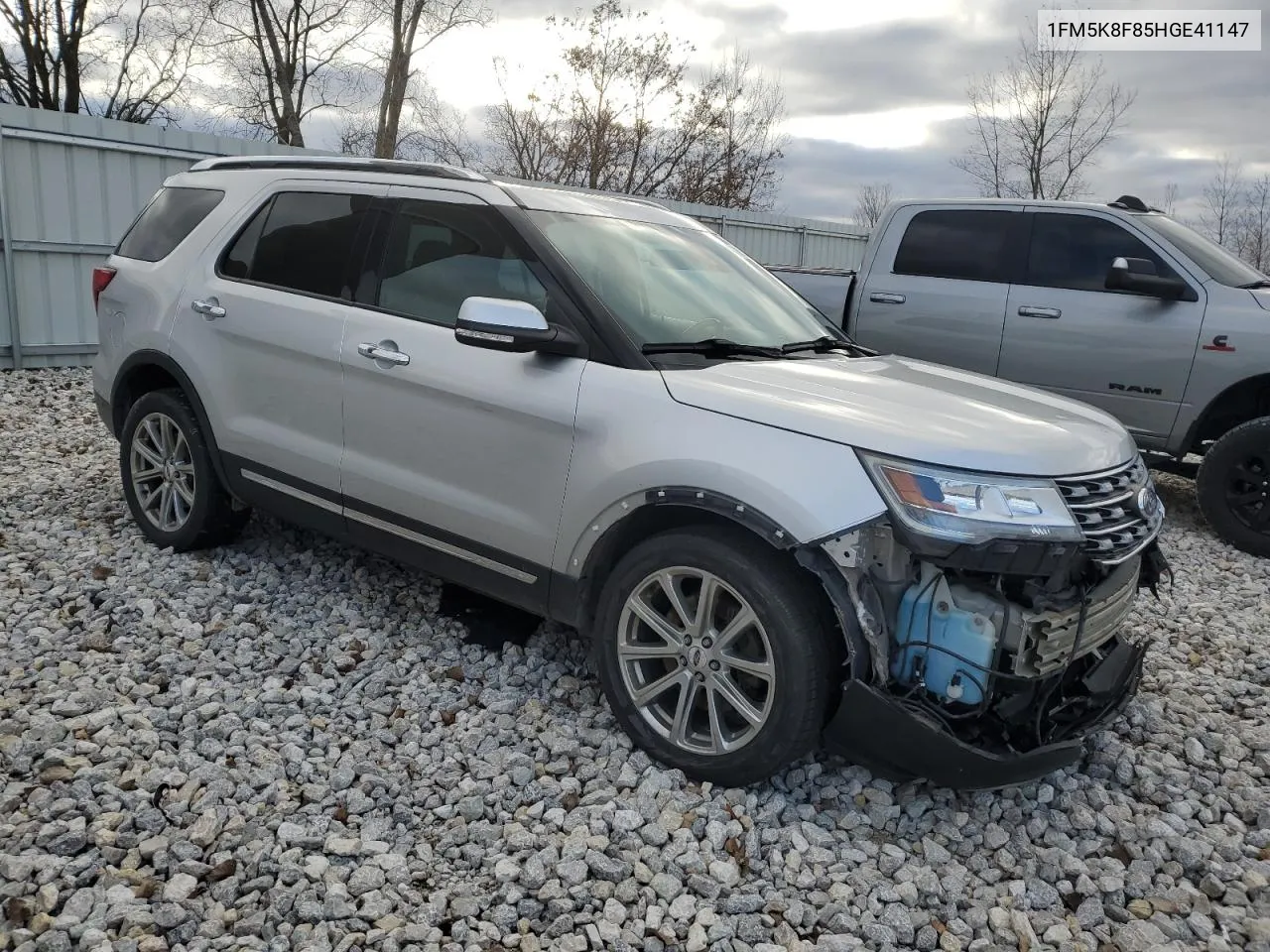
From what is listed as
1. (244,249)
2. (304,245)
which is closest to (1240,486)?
(304,245)

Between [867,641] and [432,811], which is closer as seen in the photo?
[867,641]

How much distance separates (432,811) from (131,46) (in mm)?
27240

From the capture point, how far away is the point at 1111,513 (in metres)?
3.02

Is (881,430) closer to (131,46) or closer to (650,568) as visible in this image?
(650,568)

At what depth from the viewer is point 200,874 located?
2.71 metres

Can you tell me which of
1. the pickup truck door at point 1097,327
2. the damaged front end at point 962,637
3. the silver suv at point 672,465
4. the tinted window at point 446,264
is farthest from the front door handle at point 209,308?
the pickup truck door at point 1097,327

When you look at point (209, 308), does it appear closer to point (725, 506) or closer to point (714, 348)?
point (714, 348)

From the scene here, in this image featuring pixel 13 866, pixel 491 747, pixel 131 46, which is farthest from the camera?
pixel 131 46

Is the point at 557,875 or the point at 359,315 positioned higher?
the point at 359,315

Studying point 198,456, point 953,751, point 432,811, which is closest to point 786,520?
point 953,751

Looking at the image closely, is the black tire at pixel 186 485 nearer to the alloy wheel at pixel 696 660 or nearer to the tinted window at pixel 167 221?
the tinted window at pixel 167 221

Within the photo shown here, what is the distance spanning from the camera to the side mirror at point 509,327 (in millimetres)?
3258

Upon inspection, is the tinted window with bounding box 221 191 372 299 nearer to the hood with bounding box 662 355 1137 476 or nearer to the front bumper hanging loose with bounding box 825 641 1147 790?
the hood with bounding box 662 355 1137 476

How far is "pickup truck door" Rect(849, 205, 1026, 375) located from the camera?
23.0ft
